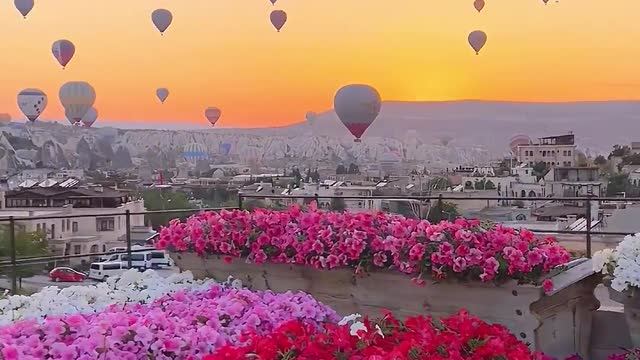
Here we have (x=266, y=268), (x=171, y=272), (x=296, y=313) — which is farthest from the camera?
(x=171, y=272)

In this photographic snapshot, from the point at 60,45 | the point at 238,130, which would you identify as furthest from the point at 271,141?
the point at 60,45

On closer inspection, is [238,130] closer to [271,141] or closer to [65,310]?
[271,141]

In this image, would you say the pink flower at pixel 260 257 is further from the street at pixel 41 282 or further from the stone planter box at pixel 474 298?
the street at pixel 41 282

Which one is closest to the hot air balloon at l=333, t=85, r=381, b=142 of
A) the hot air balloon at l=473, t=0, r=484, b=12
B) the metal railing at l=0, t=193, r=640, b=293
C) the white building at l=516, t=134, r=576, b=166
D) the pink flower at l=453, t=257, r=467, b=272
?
the hot air balloon at l=473, t=0, r=484, b=12

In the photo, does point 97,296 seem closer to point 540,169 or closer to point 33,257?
point 33,257

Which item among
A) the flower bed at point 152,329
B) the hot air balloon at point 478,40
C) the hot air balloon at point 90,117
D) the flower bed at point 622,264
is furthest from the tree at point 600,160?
the flower bed at point 152,329
